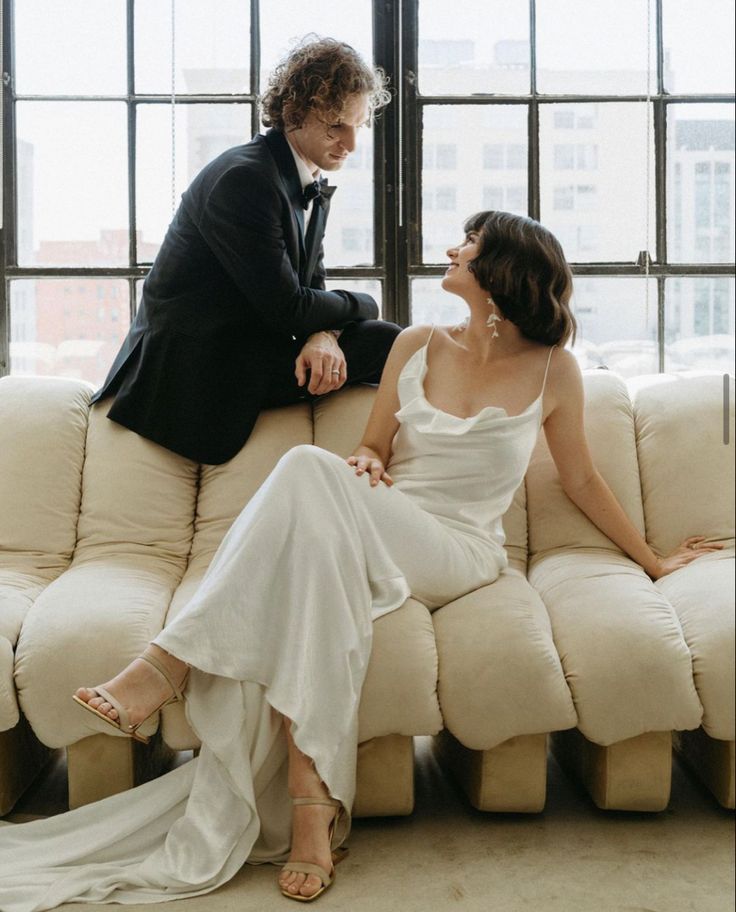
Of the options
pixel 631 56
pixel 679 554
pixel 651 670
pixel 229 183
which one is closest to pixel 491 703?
pixel 651 670

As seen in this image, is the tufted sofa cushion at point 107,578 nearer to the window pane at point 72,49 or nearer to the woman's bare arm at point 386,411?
the woman's bare arm at point 386,411

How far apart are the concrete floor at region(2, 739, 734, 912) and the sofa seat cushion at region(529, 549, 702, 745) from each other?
7.0 inches

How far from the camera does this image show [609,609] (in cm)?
184

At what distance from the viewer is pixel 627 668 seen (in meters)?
1.73

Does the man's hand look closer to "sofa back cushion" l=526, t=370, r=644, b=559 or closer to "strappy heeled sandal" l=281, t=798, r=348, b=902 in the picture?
"sofa back cushion" l=526, t=370, r=644, b=559

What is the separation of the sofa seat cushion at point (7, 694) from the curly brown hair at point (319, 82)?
1.37 m

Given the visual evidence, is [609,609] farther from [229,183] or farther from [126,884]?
[229,183]

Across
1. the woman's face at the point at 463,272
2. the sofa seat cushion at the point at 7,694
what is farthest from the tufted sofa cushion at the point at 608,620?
the sofa seat cushion at the point at 7,694

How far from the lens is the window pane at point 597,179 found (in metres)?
2.89

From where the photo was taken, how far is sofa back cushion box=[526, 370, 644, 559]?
2.25 m

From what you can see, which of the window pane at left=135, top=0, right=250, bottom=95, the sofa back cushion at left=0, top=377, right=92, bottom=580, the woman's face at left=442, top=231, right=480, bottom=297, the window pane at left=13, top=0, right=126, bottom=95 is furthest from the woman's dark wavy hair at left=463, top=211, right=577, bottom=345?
the window pane at left=13, top=0, right=126, bottom=95

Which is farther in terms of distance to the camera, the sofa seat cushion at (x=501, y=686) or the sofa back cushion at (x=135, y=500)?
the sofa back cushion at (x=135, y=500)

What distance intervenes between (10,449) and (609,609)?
144 centimetres

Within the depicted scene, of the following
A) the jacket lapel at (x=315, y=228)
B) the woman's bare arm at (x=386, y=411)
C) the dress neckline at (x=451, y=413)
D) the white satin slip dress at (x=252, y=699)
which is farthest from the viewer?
the jacket lapel at (x=315, y=228)
